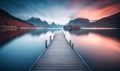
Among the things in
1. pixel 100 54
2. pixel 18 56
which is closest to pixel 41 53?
pixel 18 56

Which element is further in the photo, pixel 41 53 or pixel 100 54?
pixel 100 54

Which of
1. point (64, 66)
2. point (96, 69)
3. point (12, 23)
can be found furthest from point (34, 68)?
point (12, 23)

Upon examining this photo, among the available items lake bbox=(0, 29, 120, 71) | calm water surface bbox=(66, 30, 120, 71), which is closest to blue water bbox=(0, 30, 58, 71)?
lake bbox=(0, 29, 120, 71)

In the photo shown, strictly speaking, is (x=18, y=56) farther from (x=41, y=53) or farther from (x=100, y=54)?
(x=100, y=54)

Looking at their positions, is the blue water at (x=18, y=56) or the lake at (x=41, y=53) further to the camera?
the lake at (x=41, y=53)

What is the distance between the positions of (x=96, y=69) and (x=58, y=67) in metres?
4.95

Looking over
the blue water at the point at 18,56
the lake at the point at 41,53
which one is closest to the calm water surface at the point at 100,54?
the lake at the point at 41,53

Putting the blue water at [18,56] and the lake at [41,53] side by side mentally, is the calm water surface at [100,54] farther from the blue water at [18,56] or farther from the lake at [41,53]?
the blue water at [18,56]

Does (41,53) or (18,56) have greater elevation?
(41,53)

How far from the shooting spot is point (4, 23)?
124 metres

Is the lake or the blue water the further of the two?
the lake

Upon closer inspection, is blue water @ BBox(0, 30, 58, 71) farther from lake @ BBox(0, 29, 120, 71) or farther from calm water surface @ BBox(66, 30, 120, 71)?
calm water surface @ BBox(66, 30, 120, 71)

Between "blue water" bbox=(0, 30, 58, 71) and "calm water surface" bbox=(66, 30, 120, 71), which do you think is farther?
"calm water surface" bbox=(66, 30, 120, 71)

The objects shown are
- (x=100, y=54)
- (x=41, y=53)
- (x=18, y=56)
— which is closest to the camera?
(x=41, y=53)
